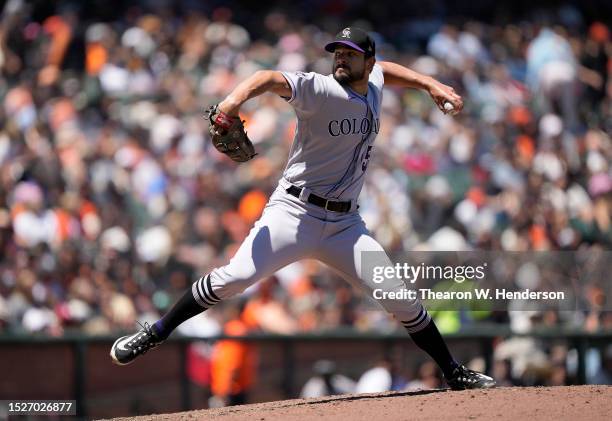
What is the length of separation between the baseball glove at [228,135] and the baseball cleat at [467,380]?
1740 mm

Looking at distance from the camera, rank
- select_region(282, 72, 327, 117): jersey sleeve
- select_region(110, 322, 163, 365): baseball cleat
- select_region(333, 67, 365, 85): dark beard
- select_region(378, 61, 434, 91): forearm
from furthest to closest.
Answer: select_region(378, 61, 434, 91): forearm → select_region(110, 322, 163, 365): baseball cleat → select_region(333, 67, 365, 85): dark beard → select_region(282, 72, 327, 117): jersey sleeve

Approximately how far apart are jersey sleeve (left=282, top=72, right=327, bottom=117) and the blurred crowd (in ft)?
13.1

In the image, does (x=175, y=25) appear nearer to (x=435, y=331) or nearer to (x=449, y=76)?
(x=449, y=76)

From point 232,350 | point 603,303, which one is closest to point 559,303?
point 603,303

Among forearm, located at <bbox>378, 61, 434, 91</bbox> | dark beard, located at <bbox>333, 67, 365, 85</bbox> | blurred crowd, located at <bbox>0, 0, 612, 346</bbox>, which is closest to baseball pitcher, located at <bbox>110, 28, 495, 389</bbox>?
dark beard, located at <bbox>333, 67, 365, 85</bbox>

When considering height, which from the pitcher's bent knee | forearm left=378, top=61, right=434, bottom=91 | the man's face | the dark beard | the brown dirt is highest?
forearm left=378, top=61, right=434, bottom=91

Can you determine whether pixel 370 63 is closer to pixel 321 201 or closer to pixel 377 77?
pixel 377 77

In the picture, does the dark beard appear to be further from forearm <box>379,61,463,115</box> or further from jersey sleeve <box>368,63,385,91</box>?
forearm <box>379,61,463,115</box>

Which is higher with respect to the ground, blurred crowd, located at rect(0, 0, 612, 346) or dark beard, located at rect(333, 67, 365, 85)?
blurred crowd, located at rect(0, 0, 612, 346)

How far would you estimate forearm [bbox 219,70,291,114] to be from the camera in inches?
207

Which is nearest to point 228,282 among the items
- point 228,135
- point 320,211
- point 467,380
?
point 320,211

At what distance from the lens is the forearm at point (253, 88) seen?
5.25 meters

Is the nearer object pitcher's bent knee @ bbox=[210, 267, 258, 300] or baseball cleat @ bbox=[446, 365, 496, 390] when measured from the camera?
pitcher's bent knee @ bbox=[210, 267, 258, 300]

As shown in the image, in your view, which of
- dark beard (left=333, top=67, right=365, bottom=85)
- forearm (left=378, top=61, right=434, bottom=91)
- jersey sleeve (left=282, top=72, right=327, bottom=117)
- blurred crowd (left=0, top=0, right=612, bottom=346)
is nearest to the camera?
jersey sleeve (left=282, top=72, right=327, bottom=117)
